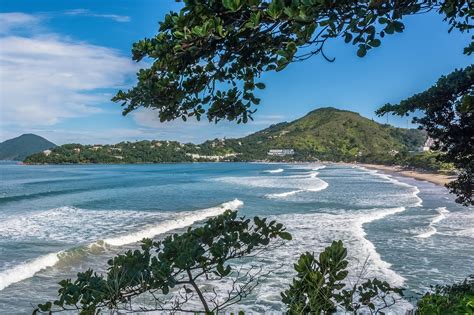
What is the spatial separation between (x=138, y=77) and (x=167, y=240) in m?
1.36

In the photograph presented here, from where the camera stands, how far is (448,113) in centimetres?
522

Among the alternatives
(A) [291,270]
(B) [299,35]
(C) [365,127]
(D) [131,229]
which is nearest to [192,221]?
(D) [131,229]

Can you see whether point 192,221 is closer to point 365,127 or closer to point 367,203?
point 367,203

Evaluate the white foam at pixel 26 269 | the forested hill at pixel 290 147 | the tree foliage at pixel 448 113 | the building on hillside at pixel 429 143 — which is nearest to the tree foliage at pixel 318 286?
the tree foliage at pixel 448 113

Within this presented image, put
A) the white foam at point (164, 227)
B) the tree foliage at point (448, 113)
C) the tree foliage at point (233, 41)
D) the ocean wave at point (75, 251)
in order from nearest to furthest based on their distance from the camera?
the tree foliage at point (233, 41), the tree foliage at point (448, 113), the ocean wave at point (75, 251), the white foam at point (164, 227)

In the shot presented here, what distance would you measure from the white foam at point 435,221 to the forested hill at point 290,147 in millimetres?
112485

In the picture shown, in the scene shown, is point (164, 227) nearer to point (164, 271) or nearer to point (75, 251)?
point (75, 251)

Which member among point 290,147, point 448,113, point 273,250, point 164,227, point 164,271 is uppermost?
point 290,147

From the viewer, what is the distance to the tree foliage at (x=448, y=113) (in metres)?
4.84

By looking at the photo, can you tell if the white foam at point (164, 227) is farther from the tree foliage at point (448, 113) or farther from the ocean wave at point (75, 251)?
the tree foliage at point (448, 113)

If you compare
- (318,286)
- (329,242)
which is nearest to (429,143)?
(329,242)

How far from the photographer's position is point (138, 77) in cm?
263

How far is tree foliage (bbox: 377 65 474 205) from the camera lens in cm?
484

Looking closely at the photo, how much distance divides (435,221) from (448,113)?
16.8 meters
